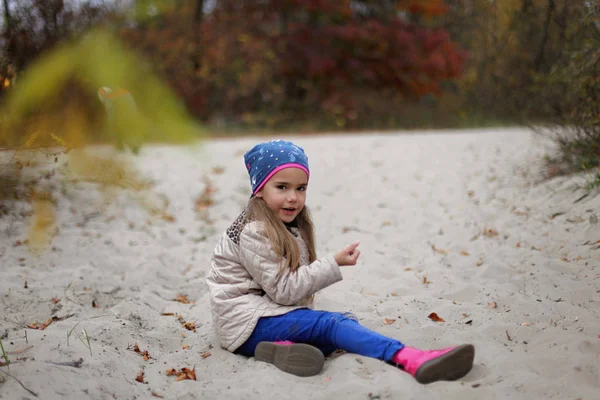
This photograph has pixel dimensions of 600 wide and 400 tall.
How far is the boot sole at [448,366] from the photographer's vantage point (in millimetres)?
2449

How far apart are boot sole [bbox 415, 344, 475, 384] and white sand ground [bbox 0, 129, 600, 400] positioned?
45mm

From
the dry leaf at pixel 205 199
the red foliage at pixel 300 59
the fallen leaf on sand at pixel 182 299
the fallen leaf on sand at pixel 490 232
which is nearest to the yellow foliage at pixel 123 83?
the fallen leaf on sand at pixel 182 299

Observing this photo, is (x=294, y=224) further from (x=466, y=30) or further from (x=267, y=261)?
(x=466, y=30)

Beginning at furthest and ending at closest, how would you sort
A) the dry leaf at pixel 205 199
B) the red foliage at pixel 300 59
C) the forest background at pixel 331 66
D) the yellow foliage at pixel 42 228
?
1. the red foliage at pixel 300 59
2. the forest background at pixel 331 66
3. the dry leaf at pixel 205 199
4. the yellow foliage at pixel 42 228

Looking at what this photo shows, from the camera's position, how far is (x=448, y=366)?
8.10ft

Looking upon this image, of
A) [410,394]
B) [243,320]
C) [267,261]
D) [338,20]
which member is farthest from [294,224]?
[338,20]

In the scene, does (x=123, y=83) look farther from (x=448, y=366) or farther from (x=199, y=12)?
(x=199, y=12)

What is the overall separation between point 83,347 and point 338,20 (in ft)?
49.8

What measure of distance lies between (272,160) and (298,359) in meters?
0.98

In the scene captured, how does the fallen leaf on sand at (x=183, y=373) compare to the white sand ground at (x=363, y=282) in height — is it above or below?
below

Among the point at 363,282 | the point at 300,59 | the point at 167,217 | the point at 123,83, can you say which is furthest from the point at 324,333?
the point at 300,59

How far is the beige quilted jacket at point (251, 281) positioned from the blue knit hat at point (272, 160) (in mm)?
232

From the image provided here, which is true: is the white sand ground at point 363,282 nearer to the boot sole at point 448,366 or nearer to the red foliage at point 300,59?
the boot sole at point 448,366

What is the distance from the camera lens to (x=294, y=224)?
10.0 ft
